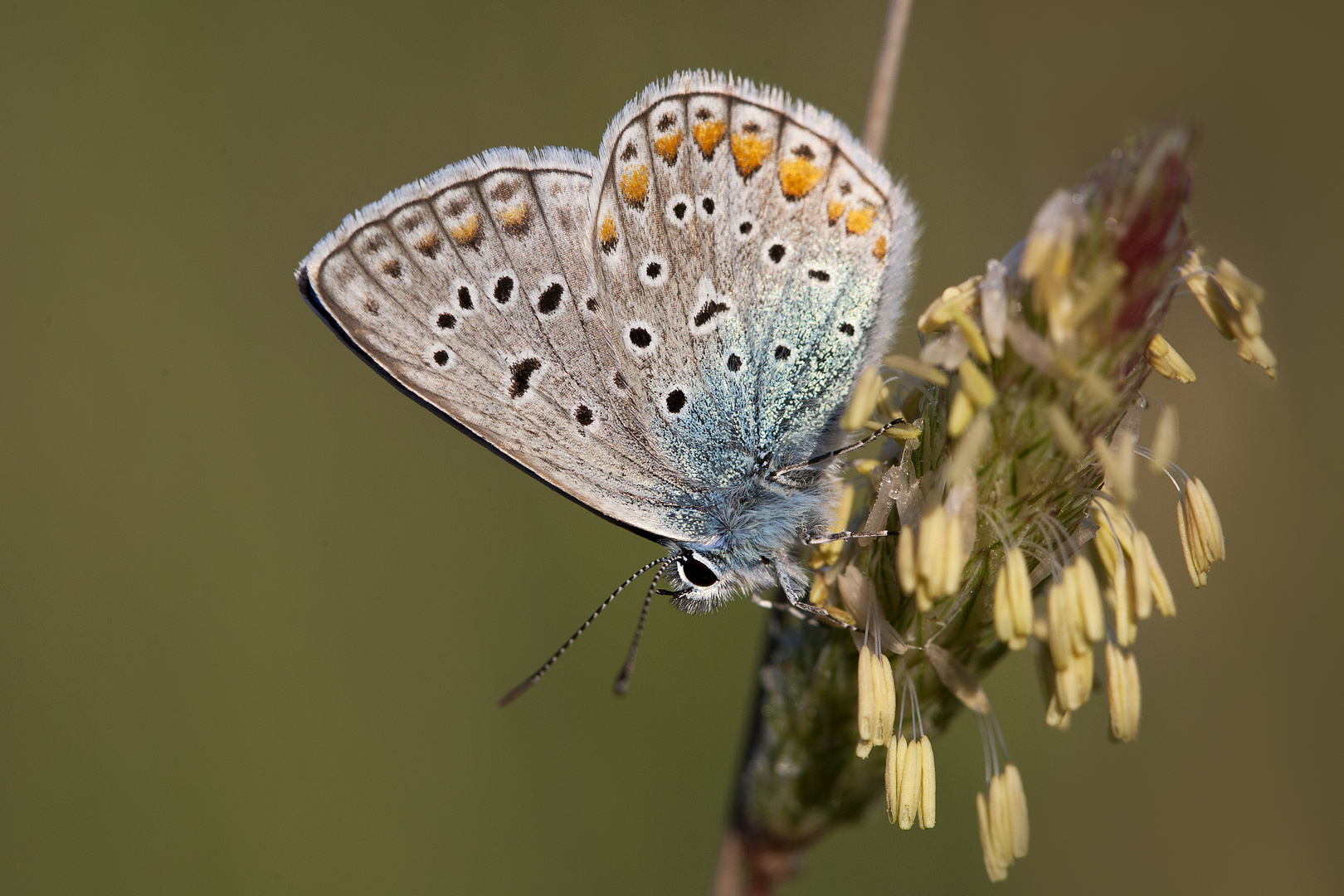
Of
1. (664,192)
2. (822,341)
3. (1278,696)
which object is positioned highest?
(1278,696)

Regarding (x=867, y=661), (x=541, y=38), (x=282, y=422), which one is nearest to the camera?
(x=867, y=661)

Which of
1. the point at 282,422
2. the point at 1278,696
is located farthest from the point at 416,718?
the point at 1278,696

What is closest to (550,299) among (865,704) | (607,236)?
(607,236)

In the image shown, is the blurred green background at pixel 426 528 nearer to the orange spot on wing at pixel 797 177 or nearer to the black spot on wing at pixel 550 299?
the black spot on wing at pixel 550 299

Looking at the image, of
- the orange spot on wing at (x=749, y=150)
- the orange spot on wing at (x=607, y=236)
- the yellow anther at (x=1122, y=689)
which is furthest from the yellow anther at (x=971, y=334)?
the orange spot on wing at (x=607, y=236)

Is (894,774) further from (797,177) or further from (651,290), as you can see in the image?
(797,177)

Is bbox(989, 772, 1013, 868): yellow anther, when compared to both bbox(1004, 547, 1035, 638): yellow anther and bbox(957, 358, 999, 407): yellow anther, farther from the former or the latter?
bbox(957, 358, 999, 407): yellow anther

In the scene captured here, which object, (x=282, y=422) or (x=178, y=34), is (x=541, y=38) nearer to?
(x=178, y=34)
